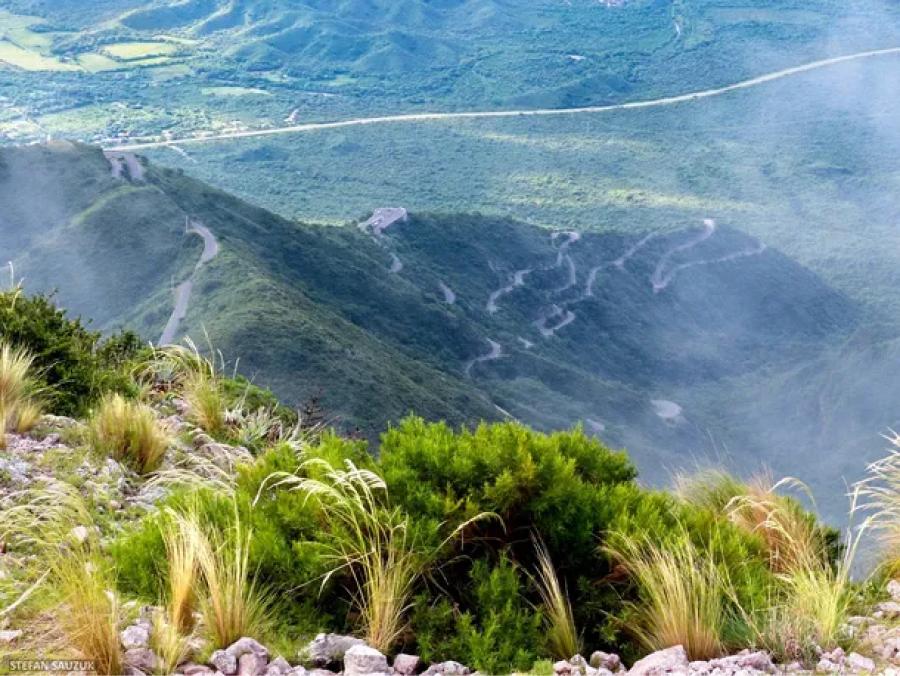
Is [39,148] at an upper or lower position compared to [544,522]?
lower

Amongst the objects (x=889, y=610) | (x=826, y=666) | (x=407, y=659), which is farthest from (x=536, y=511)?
(x=889, y=610)

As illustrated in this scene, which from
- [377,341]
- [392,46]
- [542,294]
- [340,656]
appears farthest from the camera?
[392,46]

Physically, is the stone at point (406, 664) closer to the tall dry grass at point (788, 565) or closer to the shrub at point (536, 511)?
the shrub at point (536, 511)

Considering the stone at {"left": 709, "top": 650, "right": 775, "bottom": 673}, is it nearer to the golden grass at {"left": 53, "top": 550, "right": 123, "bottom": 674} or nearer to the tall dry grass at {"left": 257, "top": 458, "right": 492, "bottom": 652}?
the tall dry grass at {"left": 257, "top": 458, "right": 492, "bottom": 652}

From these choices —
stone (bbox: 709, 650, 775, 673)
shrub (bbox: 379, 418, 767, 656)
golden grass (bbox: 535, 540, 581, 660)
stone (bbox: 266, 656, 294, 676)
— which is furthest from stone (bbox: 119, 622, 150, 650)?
stone (bbox: 709, 650, 775, 673)

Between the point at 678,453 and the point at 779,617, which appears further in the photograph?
the point at 678,453

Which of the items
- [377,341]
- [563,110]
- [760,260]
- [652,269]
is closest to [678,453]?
[377,341]

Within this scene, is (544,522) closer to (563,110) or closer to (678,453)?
(678,453)

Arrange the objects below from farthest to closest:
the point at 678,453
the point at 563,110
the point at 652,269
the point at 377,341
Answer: the point at 563,110 < the point at 652,269 < the point at 678,453 < the point at 377,341
